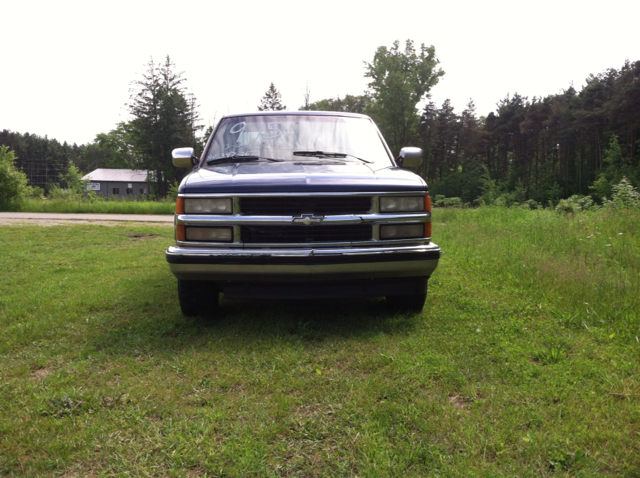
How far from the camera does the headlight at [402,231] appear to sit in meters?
3.46

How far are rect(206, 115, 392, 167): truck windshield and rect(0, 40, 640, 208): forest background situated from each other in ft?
78.3

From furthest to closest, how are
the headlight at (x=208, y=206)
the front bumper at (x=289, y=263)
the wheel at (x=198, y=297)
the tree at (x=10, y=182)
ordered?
the tree at (x=10, y=182) < the wheel at (x=198, y=297) < the headlight at (x=208, y=206) < the front bumper at (x=289, y=263)

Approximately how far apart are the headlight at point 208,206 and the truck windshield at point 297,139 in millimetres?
897

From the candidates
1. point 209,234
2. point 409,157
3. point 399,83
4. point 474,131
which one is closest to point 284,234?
point 209,234

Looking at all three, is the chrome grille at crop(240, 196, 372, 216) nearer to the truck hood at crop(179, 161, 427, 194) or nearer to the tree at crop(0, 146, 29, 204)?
the truck hood at crop(179, 161, 427, 194)

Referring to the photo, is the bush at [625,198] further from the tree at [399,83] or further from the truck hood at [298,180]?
the tree at [399,83]

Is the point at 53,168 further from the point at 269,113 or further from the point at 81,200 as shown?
the point at 269,113

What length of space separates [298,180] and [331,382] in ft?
4.92

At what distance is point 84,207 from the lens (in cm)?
2044

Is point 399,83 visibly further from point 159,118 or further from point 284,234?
point 284,234

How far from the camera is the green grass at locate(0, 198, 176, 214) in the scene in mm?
19719

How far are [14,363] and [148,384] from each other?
3.39 feet

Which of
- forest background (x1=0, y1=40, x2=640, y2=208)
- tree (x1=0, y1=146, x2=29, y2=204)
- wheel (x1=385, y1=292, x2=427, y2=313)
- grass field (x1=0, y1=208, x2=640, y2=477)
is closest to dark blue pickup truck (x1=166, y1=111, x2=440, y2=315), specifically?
wheel (x1=385, y1=292, x2=427, y2=313)

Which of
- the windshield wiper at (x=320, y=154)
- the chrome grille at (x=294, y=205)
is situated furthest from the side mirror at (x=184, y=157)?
the chrome grille at (x=294, y=205)
